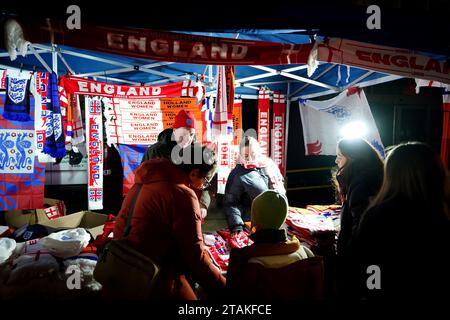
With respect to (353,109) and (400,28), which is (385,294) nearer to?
(400,28)

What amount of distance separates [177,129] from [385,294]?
3.29m

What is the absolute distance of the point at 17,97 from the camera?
4.46 m

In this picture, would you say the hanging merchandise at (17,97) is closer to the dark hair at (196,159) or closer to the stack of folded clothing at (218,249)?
the stack of folded clothing at (218,249)

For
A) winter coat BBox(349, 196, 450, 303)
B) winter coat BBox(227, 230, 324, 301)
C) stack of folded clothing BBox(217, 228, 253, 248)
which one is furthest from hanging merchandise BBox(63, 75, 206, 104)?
winter coat BBox(349, 196, 450, 303)

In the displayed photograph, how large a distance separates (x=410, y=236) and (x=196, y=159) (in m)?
1.32

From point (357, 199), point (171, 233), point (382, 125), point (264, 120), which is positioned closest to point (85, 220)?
point (171, 233)

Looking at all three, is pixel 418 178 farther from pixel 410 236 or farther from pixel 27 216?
pixel 27 216

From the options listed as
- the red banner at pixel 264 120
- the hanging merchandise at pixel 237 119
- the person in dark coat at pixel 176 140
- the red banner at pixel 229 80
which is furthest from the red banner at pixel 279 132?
the red banner at pixel 229 80

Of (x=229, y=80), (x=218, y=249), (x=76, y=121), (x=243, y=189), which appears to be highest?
(x=229, y=80)

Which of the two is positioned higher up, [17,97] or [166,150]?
[17,97]

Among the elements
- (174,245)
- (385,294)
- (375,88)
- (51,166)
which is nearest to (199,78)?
(174,245)

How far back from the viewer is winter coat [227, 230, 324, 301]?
6.05 ft

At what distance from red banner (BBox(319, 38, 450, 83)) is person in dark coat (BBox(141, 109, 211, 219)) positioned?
179 cm

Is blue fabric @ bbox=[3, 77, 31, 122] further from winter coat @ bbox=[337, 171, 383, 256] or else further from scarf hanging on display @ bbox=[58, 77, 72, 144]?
winter coat @ bbox=[337, 171, 383, 256]
